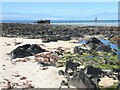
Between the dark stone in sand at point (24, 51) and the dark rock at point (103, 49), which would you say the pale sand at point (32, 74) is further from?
the dark rock at point (103, 49)

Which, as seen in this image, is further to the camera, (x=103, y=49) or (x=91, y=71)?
(x=103, y=49)

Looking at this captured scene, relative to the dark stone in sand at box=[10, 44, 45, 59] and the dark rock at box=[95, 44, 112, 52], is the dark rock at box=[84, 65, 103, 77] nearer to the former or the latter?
the dark stone in sand at box=[10, 44, 45, 59]

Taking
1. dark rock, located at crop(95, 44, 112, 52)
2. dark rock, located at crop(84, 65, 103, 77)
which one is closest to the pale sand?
dark rock, located at crop(84, 65, 103, 77)

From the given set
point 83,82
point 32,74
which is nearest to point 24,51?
point 32,74

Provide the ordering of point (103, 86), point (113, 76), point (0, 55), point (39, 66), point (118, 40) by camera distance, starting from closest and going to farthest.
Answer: point (103, 86) < point (113, 76) < point (39, 66) < point (0, 55) < point (118, 40)

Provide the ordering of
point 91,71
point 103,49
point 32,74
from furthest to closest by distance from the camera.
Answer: point 103,49 → point 32,74 → point 91,71

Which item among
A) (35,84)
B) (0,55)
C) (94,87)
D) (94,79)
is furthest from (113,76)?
(0,55)

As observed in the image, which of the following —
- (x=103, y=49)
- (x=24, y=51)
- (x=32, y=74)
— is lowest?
(x=32, y=74)

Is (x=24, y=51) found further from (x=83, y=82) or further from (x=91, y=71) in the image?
(x=83, y=82)

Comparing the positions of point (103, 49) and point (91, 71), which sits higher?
point (91, 71)

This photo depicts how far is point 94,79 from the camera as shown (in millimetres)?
20812

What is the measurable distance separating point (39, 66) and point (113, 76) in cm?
669

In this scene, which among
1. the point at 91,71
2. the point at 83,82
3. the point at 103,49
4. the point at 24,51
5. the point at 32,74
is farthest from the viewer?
the point at 103,49

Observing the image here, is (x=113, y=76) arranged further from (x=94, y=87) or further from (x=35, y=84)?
(x=35, y=84)
